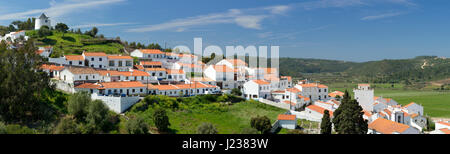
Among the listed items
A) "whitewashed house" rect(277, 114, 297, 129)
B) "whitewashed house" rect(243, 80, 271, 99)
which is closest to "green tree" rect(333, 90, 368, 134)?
"whitewashed house" rect(277, 114, 297, 129)

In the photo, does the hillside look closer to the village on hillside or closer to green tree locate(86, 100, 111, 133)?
the village on hillside

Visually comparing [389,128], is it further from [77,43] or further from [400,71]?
[400,71]

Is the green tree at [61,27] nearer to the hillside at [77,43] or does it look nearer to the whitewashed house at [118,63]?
the hillside at [77,43]

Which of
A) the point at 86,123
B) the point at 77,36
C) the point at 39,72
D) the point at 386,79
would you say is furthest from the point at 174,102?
the point at 386,79

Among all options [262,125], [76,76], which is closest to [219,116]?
[262,125]

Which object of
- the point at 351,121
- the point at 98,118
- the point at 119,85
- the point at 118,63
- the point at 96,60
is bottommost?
the point at 351,121
